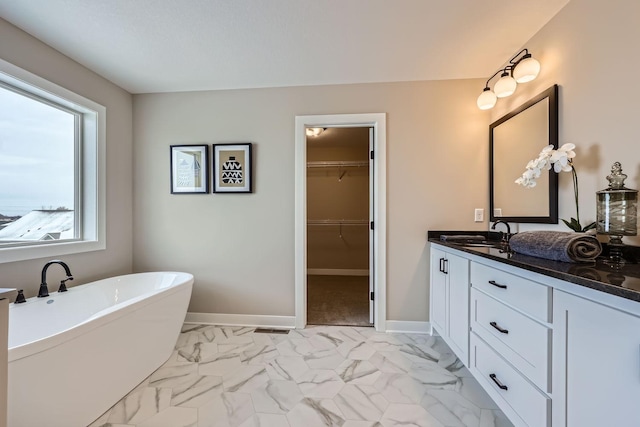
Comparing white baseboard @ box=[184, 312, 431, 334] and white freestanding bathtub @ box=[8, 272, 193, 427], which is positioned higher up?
white freestanding bathtub @ box=[8, 272, 193, 427]

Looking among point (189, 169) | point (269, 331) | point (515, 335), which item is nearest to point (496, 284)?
point (515, 335)

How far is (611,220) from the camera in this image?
1155 mm

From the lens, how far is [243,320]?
2.56m

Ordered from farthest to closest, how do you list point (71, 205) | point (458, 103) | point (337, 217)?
point (337, 217) < point (458, 103) < point (71, 205)

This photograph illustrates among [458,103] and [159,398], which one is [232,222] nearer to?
[159,398]

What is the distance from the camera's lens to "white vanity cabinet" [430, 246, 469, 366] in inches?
65.7

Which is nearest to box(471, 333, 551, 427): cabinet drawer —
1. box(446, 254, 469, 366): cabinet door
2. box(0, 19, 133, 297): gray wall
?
box(446, 254, 469, 366): cabinet door

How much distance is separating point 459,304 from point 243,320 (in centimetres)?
194

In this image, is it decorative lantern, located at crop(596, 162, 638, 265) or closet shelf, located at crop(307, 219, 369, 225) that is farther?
closet shelf, located at crop(307, 219, 369, 225)

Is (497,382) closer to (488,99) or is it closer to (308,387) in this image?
(308,387)

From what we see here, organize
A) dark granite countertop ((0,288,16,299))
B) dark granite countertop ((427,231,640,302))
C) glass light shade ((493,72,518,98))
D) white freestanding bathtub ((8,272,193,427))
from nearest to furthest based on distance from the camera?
1. dark granite countertop ((0,288,16,299))
2. dark granite countertop ((427,231,640,302))
3. white freestanding bathtub ((8,272,193,427))
4. glass light shade ((493,72,518,98))

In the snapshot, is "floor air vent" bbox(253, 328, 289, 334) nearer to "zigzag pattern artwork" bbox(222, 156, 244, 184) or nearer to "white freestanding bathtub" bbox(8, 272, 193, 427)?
"white freestanding bathtub" bbox(8, 272, 193, 427)

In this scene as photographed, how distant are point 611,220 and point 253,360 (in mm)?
2266

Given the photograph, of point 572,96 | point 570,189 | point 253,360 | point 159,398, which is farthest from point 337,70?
point 159,398
